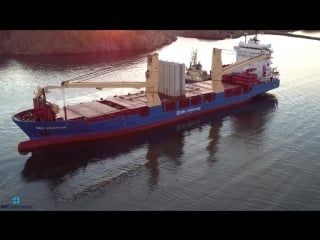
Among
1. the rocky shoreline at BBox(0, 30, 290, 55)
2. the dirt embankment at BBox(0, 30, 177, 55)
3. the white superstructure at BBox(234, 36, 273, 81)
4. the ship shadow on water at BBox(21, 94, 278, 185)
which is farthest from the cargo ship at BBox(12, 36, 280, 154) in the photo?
the dirt embankment at BBox(0, 30, 177, 55)

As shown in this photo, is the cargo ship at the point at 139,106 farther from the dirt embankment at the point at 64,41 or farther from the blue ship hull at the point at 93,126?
the dirt embankment at the point at 64,41

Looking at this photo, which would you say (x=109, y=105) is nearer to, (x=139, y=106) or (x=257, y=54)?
(x=139, y=106)

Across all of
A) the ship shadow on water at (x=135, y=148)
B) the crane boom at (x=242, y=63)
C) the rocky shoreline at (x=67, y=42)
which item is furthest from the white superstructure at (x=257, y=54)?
the rocky shoreline at (x=67, y=42)

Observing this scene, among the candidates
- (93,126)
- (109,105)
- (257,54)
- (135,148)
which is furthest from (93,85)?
(257,54)

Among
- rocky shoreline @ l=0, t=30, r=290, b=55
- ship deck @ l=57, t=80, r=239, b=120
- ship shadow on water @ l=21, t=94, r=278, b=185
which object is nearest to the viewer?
ship shadow on water @ l=21, t=94, r=278, b=185

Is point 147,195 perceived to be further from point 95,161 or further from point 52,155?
point 52,155

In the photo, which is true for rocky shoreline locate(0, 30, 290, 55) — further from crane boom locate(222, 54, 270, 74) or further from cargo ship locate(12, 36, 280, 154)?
cargo ship locate(12, 36, 280, 154)

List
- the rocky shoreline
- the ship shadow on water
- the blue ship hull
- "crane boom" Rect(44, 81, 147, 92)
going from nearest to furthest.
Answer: the ship shadow on water < the blue ship hull < "crane boom" Rect(44, 81, 147, 92) < the rocky shoreline
